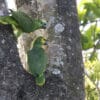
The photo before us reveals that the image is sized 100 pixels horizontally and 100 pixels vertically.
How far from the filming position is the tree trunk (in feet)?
3.10

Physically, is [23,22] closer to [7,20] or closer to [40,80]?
[7,20]

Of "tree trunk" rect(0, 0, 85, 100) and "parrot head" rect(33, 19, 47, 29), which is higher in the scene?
"parrot head" rect(33, 19, 47, 29)

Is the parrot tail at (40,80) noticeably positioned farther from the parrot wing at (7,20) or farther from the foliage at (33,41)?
the parrot wing at (7,20)

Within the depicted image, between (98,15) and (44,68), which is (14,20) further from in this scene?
(98,15)

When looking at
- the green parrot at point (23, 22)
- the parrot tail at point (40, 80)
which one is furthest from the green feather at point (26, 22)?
the parrot tail at point (40, 80)

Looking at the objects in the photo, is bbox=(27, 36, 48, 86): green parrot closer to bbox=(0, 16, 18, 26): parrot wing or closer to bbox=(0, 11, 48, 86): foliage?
bbox=(0, 11, 48, 86): foliage

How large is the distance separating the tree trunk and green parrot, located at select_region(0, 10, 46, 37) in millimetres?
27

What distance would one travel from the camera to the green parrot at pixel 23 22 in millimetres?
1016

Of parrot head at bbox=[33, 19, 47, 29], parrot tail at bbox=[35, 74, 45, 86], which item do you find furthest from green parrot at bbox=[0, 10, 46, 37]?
parrot tail at bbox=[35, 74, 45, 86]

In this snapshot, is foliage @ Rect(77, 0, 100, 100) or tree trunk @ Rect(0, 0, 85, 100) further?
foliage @ Rect(77, 0, 100, 100)

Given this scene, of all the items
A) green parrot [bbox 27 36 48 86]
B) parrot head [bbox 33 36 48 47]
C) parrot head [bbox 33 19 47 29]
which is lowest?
green parrot [bbox 27 36 48 86]

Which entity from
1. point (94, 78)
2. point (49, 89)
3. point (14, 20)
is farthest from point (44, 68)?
point (94, 78)

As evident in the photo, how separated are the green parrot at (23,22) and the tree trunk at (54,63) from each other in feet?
0.09

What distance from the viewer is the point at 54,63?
101 cm
